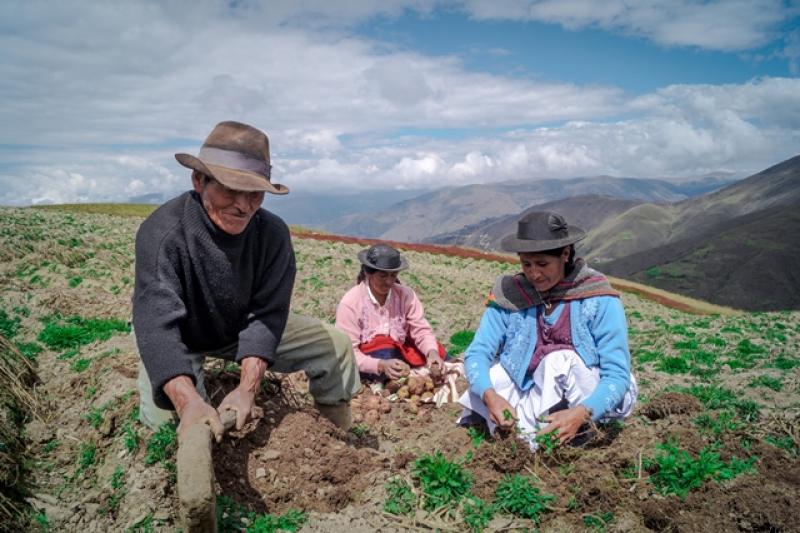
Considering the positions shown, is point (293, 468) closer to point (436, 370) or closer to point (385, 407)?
point (385, 407)

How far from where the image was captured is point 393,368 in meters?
6.53

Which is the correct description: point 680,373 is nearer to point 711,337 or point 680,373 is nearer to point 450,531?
point 711,337

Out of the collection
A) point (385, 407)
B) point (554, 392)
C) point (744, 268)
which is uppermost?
point (554, 392)

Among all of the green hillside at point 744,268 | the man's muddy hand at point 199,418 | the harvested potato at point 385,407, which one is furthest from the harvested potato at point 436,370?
the green hillside at point 744,268

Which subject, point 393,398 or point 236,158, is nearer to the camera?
point 236,158

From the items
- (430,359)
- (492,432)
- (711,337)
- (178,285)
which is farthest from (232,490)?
(711,337)

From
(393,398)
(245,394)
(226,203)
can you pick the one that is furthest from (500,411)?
(226,203)

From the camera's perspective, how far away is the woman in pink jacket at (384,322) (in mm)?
6593

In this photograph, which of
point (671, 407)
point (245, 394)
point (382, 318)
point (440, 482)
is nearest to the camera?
point (245, 394)

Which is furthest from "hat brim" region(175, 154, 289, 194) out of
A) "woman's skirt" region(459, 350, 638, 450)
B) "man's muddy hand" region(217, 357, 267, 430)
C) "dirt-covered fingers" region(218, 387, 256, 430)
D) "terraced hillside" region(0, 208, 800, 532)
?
"woman's skirt" region(459, 350, 638, 450)

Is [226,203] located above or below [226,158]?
below

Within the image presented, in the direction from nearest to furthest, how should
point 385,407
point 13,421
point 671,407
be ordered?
point 13,421 → point 671,407 → point 385,407

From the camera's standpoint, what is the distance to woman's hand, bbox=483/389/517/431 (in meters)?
Result: 4.18

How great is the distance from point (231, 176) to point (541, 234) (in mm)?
2325
